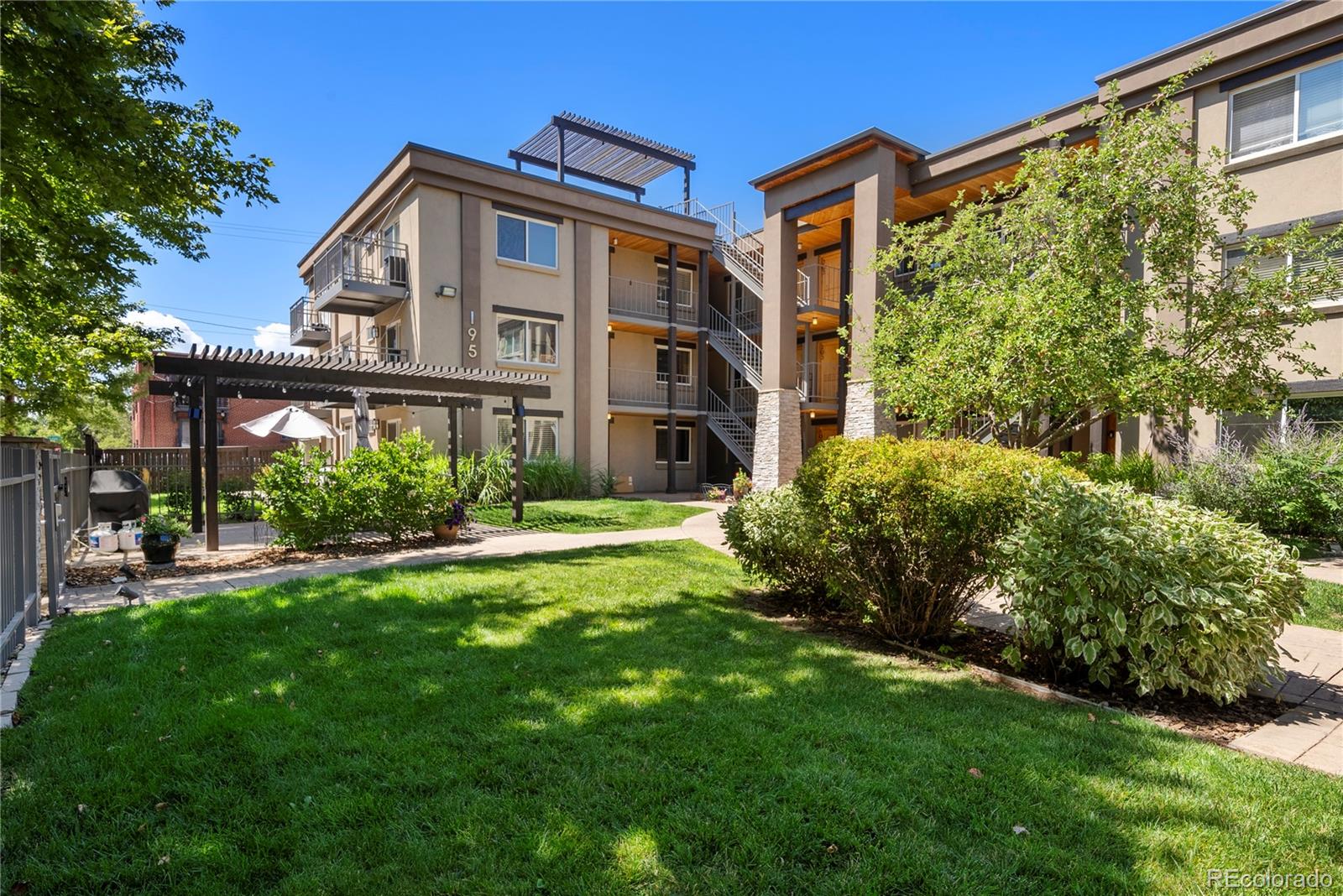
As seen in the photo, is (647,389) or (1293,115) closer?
(1293,115)

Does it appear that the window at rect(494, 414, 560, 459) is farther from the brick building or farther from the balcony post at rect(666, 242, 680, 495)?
the brick building

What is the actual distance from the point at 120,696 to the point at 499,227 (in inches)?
641

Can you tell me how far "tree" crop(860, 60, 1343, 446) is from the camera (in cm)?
861

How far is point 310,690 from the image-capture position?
3.85 meters

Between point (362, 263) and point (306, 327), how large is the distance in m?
5.85

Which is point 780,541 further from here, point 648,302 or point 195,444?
point 648,302

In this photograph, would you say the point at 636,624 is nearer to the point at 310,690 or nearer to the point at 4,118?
the point at 310,690

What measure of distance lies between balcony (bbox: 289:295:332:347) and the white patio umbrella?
10775 mm

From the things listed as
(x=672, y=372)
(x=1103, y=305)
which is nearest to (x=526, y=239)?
(x=672, y=372)

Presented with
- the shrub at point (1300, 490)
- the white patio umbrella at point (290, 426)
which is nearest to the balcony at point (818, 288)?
the shrub at point (1300, 490)

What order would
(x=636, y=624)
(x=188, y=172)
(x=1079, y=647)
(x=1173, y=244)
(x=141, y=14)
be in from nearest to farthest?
(x=1079, y=647)
(x=636, y=624)
(x=188, y=172)
(x=141, y=14)
(x=1173, y=244)

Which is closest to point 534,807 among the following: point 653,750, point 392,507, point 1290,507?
point 653,750

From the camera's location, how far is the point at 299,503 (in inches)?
355
